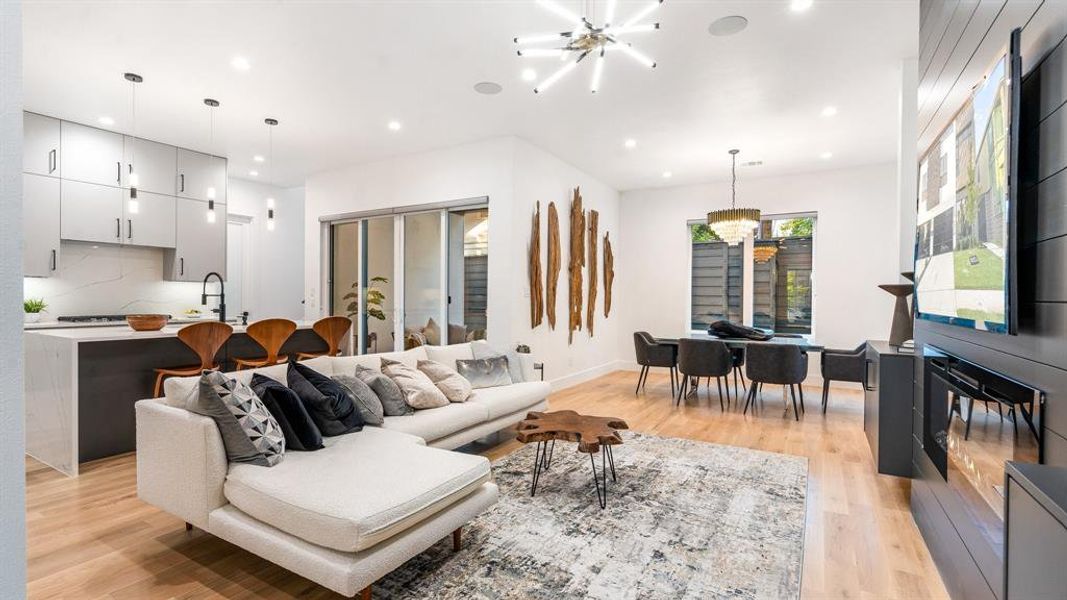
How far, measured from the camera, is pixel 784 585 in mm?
2109

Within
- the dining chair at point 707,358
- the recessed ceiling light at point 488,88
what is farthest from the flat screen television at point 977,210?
the recessed ceiling light at point 488,88

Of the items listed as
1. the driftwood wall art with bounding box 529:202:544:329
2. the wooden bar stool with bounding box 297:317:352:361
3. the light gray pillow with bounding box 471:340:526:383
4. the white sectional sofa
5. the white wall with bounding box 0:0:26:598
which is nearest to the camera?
the white wall with bounding box 0:0:26:598

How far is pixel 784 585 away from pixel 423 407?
2303mm

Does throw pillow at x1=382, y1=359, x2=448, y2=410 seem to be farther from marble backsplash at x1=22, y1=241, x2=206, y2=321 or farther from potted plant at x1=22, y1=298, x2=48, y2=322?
→ marble backsplash at x1=22, y1=241, x2=206, y2=321

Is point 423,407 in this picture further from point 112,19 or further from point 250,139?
point 250,139

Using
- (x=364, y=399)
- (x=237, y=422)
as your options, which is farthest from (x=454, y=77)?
(x=237, y=422)

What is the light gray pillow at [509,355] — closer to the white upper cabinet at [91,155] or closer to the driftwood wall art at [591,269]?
the driftwood wall art at [591,269]

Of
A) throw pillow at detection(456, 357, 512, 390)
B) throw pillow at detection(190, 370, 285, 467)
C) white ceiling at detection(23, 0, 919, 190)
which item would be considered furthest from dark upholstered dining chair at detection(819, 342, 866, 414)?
throw pillow at detection(190, 370, 285, 467)

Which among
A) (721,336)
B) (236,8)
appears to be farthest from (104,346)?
(721,336)

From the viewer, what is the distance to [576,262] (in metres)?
6.66

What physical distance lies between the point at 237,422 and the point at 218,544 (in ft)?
2.30

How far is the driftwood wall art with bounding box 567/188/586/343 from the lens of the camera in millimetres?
6664

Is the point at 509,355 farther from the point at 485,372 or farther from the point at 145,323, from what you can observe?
the point at 145,323

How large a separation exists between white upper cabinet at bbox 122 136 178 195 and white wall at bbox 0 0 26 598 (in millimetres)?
6048
